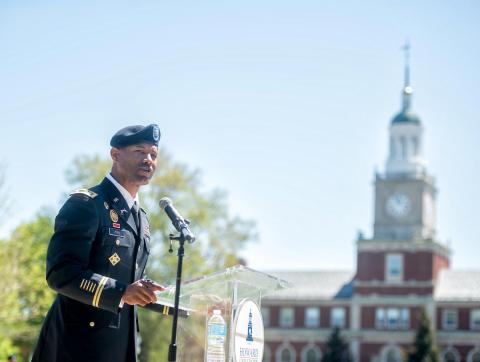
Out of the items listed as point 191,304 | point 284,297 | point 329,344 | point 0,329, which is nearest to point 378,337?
point 329,344

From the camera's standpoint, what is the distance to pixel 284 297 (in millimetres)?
69938

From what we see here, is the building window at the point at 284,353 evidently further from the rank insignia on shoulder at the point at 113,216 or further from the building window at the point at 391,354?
the rank insignia on shoulder at the point at 113,216

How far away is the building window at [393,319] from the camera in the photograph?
2598 inches

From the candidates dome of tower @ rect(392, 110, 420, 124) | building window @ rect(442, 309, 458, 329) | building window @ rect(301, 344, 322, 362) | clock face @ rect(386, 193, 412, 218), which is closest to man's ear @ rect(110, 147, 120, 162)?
building window @ rect(442, 309, 458, 329)

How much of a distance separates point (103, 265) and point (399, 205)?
6672cm

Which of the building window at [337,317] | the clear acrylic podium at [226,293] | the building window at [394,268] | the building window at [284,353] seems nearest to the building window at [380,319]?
the building window at [394,268]

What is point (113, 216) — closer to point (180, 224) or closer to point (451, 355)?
point (180, 224)

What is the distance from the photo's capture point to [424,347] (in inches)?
2382

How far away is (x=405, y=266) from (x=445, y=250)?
525 cm

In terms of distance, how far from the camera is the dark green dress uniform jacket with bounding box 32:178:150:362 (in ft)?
18.1

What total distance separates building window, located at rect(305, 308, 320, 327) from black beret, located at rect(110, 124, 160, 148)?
63917 millimetres

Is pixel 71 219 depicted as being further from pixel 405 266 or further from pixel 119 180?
pixel 405 266

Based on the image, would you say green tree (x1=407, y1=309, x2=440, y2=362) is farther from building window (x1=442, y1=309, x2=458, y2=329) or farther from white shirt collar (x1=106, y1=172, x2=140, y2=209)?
white shirt collar (x1=106, y1=172, x2=140, y2=209)

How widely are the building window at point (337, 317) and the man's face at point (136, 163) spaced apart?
208 feet
